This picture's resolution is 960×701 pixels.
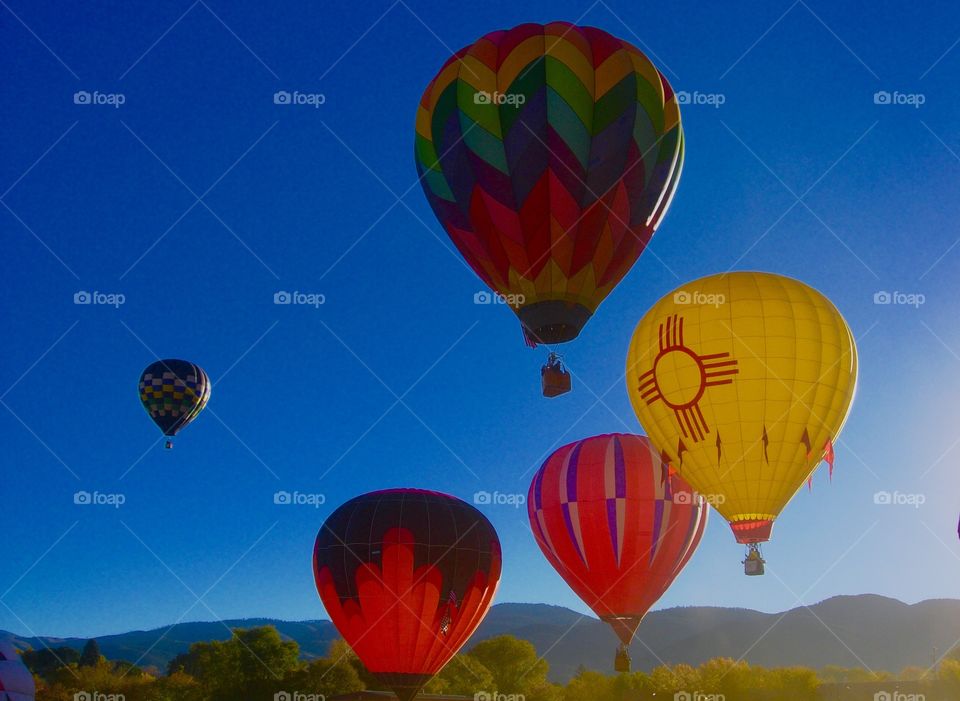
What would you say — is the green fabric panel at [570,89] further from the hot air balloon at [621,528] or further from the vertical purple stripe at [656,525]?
the vertical purple stripe at [656,525]

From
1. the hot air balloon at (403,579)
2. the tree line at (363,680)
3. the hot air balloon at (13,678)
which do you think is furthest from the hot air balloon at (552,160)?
the tree line at (363,680)

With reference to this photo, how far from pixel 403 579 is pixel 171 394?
34.0 ft

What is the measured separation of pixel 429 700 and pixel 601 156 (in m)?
21.8

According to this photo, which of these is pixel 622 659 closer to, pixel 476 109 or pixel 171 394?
pixel 476 109

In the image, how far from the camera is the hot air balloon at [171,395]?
2574 centimetres

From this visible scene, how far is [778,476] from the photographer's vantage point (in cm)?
1551

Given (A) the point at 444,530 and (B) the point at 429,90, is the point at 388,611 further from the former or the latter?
(B) the point at 429,90

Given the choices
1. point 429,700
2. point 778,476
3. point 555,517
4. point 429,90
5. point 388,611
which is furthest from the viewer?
point 429,700

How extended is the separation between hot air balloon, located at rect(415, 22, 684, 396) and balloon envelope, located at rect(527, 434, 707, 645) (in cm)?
605

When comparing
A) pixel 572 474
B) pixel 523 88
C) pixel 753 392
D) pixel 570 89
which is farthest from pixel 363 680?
pixel 570 89

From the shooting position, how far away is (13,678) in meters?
16.0

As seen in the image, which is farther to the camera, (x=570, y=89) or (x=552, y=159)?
(x=570, y=89)

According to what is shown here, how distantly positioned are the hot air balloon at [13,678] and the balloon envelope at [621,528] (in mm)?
11958

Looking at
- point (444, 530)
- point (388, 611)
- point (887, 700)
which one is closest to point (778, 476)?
point (444, 530)
